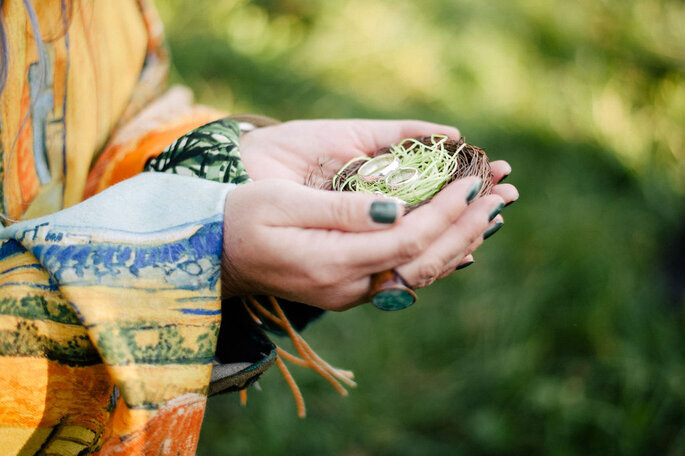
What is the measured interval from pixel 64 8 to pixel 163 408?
76cm

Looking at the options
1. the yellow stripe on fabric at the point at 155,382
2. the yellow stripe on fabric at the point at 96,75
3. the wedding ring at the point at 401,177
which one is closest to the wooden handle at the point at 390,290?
the yellow stripe on fabric at the point at 155,382

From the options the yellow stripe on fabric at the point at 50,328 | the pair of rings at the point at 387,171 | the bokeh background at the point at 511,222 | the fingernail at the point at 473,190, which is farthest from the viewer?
the bokeh background at the point at 511,222

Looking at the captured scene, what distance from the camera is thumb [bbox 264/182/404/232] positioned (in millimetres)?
862

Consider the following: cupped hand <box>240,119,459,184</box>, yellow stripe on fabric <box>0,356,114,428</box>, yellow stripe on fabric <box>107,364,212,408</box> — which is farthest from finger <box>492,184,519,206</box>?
yellow stripe on fabric <box>0,356,114,428</box>

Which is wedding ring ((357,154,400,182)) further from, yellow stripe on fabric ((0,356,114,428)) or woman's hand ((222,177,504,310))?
yellow stripe on fabric ((0,356,114,428))

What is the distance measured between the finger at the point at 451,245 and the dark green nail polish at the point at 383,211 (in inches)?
3.4

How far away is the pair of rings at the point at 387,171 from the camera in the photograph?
1.29 m

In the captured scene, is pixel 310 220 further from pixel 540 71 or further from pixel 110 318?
pixel 540 71

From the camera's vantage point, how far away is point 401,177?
1302mm

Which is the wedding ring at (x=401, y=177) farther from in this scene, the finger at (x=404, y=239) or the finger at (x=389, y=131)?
the finger at (x=404, y=239)

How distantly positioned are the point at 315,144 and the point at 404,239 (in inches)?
21.7

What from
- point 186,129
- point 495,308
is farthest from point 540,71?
point 186,129

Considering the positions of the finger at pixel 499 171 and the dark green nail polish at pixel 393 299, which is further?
the finger at pixel 499 171

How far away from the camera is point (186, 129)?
1.30 m
